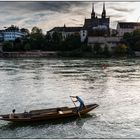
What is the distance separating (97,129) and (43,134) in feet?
2.50

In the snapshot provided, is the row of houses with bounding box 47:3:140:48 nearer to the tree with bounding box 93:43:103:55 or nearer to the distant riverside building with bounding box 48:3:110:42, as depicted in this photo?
the distant riverside building with bounding box 48:3:110:42

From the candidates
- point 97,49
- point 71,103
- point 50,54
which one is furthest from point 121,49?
point 71,103

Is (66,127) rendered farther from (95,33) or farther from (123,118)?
(95,33)

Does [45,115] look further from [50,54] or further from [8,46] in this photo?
[50,54]

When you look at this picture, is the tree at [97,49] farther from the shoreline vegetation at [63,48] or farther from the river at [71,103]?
the river at [71,103]

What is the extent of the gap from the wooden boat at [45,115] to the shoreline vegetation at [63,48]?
1571 centimetres

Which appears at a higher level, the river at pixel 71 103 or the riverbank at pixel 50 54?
the river at pixel 71 103

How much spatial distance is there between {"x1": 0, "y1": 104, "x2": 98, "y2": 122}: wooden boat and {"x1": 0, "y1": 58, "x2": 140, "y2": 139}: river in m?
0.09

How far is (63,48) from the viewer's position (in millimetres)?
23875

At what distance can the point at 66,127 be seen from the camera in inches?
225

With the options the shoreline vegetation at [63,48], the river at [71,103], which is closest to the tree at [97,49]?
the shoreline vegetation at [63,48]

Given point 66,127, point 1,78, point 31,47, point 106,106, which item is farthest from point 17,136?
point 31,47

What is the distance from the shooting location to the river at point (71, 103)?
5449mm

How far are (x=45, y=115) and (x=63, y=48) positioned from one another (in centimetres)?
1810
